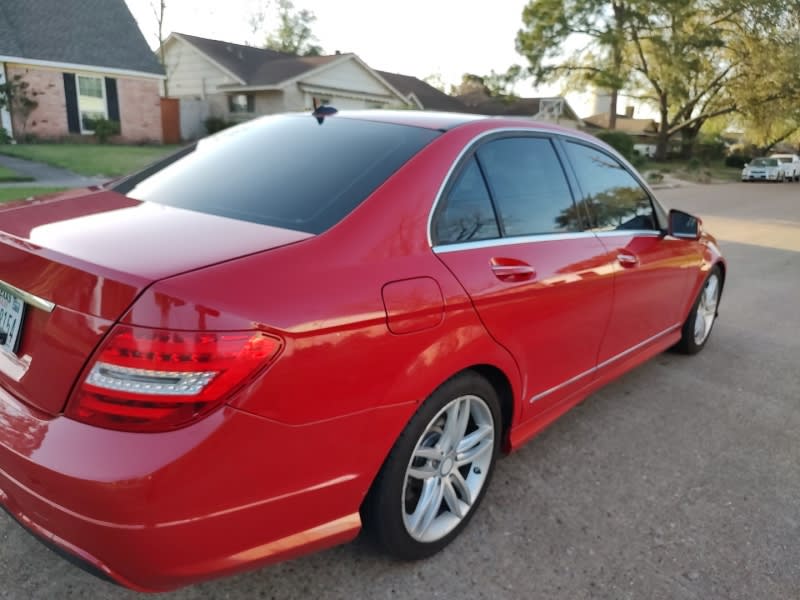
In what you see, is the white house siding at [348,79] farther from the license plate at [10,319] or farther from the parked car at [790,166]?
the license plate at [10,319]

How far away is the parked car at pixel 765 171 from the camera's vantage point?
3438cm

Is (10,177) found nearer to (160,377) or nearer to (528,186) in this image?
(528,186)

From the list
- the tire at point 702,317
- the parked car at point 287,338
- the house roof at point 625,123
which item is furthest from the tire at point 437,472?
the house roof at point 625,123

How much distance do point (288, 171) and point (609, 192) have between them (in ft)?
6.19

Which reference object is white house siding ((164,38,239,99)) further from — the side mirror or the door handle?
the door handle

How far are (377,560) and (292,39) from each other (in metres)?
60.8

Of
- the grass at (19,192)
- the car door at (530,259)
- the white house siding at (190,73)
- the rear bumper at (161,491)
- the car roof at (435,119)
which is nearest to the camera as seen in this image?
the rear bumper at (161,491)

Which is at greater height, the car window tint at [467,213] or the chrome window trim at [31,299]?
the car window tint at [467,213]

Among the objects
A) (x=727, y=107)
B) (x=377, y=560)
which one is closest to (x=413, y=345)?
(x=377, y=560)

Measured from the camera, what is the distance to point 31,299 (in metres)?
1.85

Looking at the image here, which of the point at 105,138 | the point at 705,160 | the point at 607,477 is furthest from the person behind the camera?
the point at 705,160

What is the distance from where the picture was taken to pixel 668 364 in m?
4.67

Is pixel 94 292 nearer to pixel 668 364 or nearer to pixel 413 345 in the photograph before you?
pixel 413 345

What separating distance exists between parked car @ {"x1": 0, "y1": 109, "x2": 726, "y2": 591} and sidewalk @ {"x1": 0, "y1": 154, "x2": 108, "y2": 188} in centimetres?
1034
